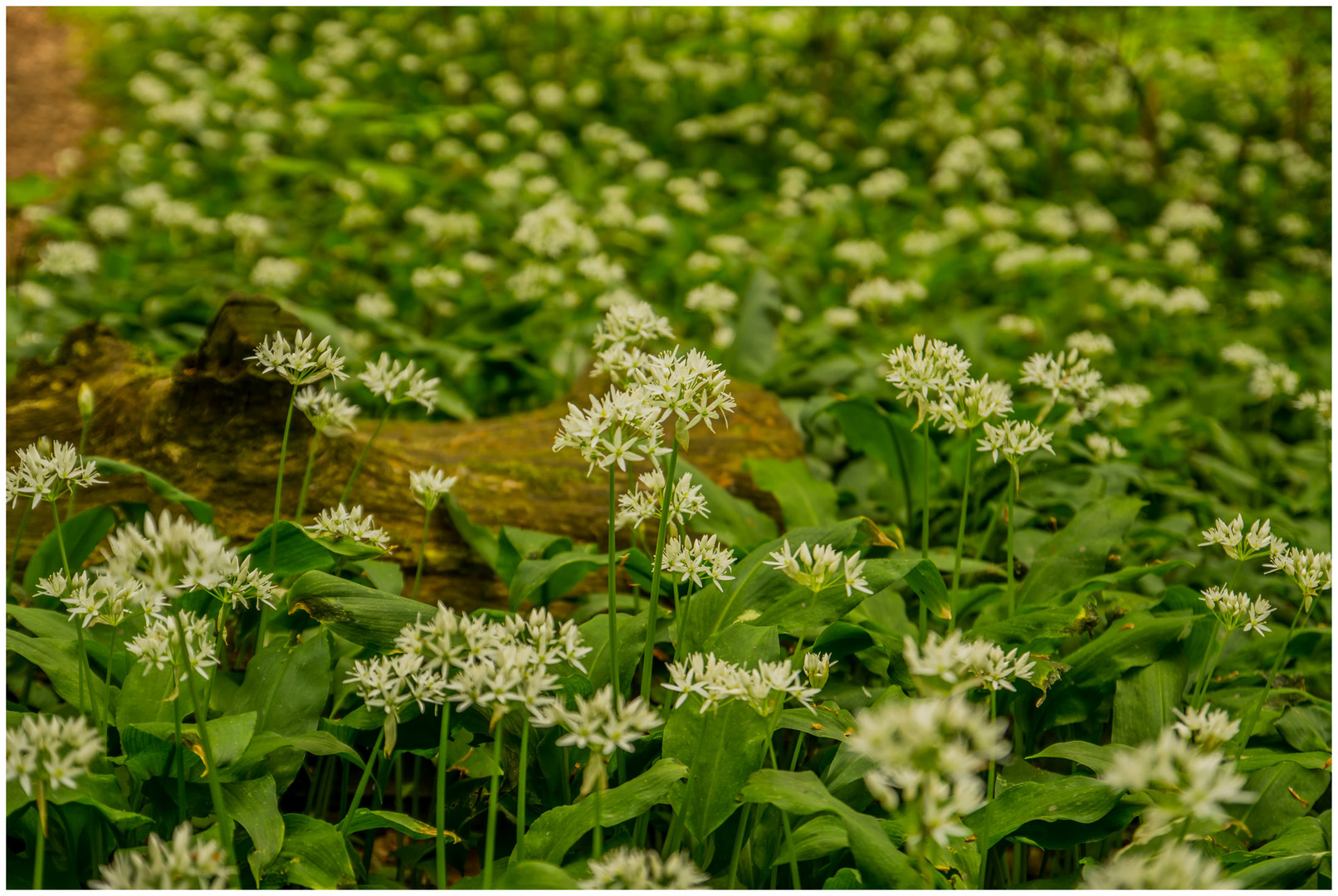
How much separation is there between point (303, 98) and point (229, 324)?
6872 millimetres

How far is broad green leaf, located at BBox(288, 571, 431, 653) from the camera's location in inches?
70.8

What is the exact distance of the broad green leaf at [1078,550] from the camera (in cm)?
246

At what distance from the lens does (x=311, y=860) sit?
1.67 meters

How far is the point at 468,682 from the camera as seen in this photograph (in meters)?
1.30

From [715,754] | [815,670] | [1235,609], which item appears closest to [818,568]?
[815,670]

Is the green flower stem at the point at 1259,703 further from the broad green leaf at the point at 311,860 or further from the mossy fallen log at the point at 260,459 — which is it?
the broad green leaf at the point at 311,860

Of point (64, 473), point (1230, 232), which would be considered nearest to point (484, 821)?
point (64, 473)

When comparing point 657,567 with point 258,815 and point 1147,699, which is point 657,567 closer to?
point 258,815

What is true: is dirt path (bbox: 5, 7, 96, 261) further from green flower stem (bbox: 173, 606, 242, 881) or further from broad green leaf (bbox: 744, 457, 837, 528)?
green flower stem (bbox: 173, 606, 242, 881)

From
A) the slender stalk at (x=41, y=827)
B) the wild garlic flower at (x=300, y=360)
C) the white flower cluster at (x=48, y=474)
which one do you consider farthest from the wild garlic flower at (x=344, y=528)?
the slender stalk at (x=41, y=827)

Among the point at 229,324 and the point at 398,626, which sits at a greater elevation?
the point at 229,324

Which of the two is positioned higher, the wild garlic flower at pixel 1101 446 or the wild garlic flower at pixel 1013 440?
the wild garlic flower at pixel 1013 440

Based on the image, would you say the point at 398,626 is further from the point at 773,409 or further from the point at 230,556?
the point at 773,409

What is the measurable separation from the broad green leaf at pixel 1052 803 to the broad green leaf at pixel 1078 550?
712 mm
